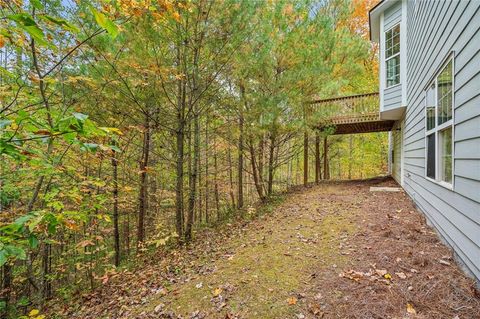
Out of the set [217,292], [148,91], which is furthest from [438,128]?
[148,91]

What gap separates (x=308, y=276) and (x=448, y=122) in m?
2.74

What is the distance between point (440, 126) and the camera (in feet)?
11.9

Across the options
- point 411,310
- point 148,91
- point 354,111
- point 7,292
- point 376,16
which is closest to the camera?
point 411,310

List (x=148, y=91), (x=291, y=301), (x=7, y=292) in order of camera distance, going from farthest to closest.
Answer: (x=7, y=292) → (x=148, y=91) → (x=291, y=301)

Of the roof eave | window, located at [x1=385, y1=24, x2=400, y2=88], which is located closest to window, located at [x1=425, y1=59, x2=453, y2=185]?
window, located at [x1=385, y1=24, x2=400, y2=88]

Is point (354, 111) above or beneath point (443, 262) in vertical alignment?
above

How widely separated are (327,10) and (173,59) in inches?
296

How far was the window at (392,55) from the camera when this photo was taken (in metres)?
7.72

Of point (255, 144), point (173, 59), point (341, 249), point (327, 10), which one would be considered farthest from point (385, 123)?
point (173, 59)

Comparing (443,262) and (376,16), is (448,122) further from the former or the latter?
(376,16)

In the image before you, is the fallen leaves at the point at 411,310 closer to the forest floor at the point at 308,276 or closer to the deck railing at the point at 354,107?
the forest floor at the point at 308,276

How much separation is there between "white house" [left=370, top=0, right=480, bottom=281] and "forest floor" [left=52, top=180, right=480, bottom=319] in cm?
41

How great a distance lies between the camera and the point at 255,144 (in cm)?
824

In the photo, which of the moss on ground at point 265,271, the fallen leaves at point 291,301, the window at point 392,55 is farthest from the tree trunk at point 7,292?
the window at point 392,55
